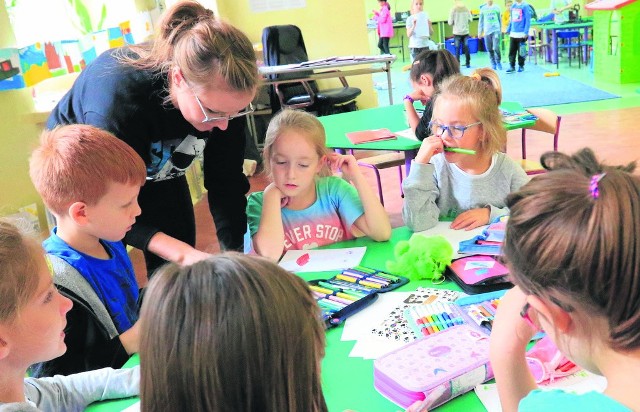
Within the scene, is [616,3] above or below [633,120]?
above

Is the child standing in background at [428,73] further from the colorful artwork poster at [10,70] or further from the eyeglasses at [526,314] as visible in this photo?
the eyeglasses at [526,314]

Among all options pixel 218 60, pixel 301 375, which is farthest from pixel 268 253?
pixel 301 375

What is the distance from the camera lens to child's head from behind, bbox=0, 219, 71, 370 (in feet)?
3.17

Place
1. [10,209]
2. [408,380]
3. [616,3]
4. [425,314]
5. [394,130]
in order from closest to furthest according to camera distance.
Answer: [408,380] < [425,314] < [10,209] < [394,130] < [616,3]

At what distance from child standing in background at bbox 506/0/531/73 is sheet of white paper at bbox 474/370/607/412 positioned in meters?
9.28

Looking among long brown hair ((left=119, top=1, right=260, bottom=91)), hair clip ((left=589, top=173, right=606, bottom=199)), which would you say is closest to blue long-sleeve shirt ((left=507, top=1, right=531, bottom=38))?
long brown hair ((left=119, top=1, right=260, bottom=91))

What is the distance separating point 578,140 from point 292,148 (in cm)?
386

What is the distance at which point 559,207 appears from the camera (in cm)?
73

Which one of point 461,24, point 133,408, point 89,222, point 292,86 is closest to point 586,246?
point 133,408

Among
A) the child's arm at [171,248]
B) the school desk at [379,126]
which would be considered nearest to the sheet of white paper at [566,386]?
the child's arm at [171,248]

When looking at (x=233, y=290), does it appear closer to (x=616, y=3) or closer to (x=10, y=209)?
(x=10, y=209)

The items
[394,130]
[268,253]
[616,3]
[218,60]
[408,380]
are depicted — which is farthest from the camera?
[616,3]

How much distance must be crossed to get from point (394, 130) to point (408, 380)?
2307mm

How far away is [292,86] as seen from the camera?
18.9ft
